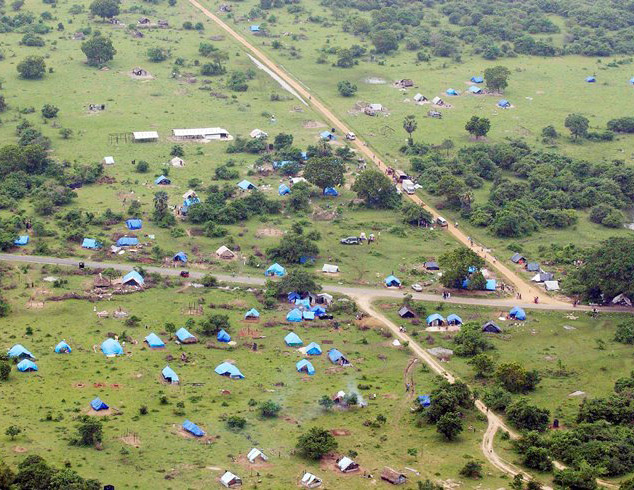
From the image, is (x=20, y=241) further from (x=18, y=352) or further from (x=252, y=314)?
(x=252, y=314)

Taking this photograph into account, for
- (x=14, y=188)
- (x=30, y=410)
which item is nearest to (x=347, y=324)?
(x=30, y=410)

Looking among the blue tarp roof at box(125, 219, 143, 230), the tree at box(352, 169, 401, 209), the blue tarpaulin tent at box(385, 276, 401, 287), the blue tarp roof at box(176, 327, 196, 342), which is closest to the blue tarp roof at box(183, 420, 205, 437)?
the blue tarp roof at box(176, 327, 196, 342)

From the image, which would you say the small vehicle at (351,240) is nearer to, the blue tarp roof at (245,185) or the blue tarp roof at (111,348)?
the blue tarp roof at (245,185)

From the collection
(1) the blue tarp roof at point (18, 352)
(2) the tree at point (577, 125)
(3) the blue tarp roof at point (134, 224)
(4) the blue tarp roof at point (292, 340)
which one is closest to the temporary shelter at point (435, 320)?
(4) the blue tarp roof at point (292, 340)

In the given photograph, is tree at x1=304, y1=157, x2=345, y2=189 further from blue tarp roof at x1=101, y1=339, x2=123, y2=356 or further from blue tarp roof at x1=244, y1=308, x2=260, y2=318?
blue tarp roof at x1=101, y1=339, x2=123, y2=356

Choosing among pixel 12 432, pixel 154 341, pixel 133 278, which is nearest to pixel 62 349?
pixel 154 341
